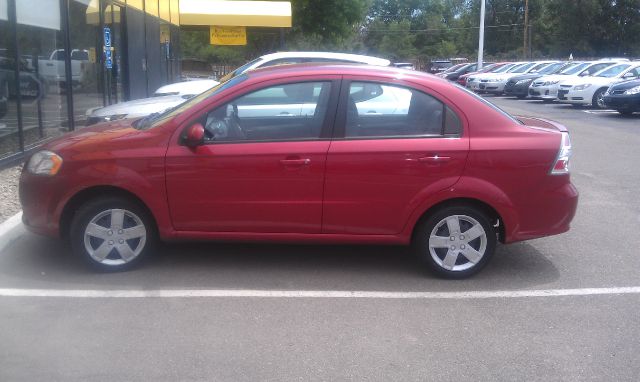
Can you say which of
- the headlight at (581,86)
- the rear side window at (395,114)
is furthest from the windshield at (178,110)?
the headlight at (581,86)

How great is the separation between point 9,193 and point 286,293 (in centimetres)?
417

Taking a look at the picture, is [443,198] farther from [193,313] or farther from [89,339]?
[89,339]

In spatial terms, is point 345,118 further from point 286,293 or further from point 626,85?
point 626,85

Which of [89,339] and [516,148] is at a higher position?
[516,148]

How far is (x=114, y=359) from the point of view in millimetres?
4406

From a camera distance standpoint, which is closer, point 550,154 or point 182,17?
point 550,154

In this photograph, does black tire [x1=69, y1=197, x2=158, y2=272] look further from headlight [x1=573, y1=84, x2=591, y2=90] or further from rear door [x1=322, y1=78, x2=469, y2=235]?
headlight [x1=573, y1=84, x2=591, y2=90]

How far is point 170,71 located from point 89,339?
20970 millimetres

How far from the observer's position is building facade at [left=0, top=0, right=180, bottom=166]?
9.95 meters

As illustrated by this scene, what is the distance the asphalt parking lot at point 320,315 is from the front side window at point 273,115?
1.15m

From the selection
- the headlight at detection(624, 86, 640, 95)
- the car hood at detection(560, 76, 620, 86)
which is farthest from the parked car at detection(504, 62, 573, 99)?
the headlight at detection(624, 86, 640, 95)

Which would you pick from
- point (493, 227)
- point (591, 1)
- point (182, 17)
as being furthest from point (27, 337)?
point (591, 1)

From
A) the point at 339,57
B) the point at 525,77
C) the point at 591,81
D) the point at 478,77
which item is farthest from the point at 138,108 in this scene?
the point at 478,77

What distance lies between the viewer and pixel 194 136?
18.6 feet
